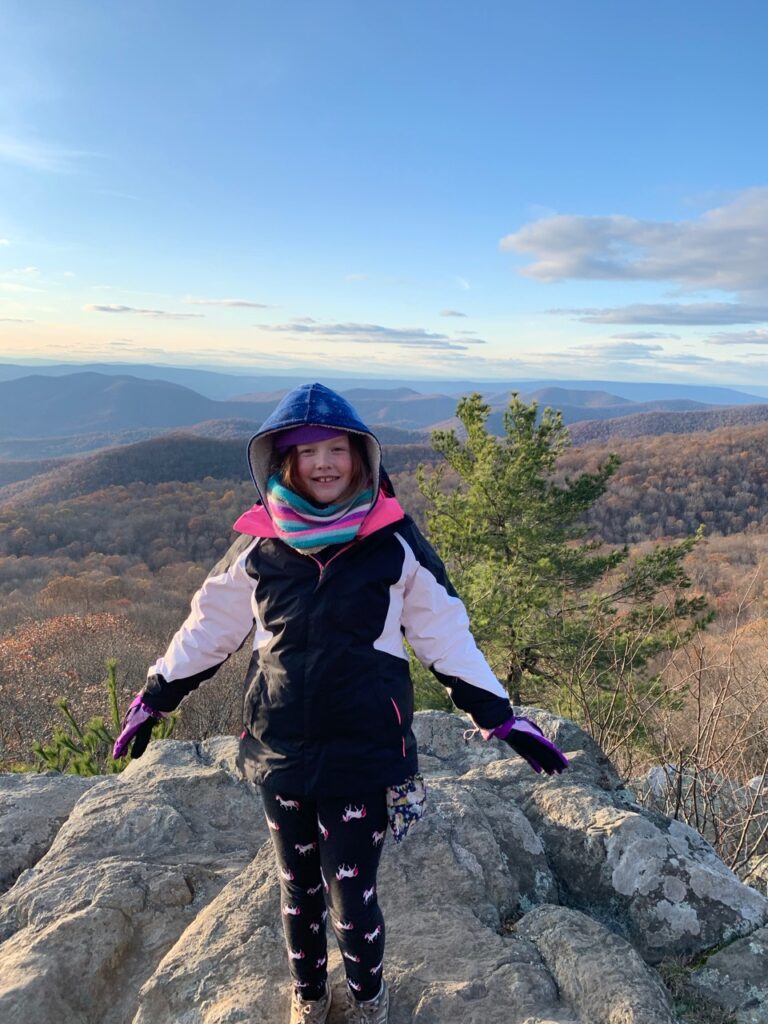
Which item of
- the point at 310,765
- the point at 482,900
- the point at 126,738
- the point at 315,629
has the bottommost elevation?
the point at 482,900

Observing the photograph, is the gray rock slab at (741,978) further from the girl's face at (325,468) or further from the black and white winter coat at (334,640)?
the girl's face at (325,468)

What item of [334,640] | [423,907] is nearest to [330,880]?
[423,907]

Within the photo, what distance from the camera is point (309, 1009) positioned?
1848 mm

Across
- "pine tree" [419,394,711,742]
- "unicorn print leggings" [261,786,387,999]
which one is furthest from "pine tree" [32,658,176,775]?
"pine tree" [419,394,711,742]

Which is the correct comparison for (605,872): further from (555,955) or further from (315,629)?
(315,629)

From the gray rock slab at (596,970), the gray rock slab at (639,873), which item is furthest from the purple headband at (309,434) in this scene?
the gray rock slab at (639,873)

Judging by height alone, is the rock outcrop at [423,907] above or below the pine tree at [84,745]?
above

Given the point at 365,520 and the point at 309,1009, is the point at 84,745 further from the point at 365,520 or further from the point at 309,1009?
the point at 365,520

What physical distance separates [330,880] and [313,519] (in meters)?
1.04

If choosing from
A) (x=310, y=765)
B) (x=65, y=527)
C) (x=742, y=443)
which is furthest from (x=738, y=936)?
(x=742, y=443)

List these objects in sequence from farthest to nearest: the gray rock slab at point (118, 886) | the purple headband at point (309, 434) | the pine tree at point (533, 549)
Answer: the pine tree at point (533, 549) < the gray rock slab at point (118, 886) < the purple headband at point (309, 434)

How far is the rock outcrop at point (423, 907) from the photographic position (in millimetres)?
1906

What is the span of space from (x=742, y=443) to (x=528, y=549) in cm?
6175

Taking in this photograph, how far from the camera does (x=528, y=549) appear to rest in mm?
9922
